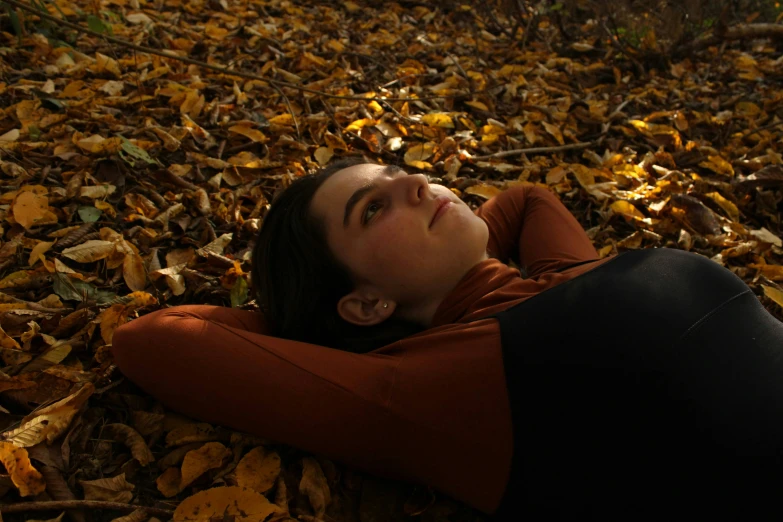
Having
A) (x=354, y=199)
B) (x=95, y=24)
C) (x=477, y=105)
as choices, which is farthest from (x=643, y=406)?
(x=95, y=24)

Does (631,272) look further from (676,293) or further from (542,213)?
(542,213)

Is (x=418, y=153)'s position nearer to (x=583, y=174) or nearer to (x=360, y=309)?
(x=583, y=174)

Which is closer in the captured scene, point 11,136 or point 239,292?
point 239,292

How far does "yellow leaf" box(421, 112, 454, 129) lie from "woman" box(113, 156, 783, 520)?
1578mm

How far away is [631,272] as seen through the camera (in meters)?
1.48

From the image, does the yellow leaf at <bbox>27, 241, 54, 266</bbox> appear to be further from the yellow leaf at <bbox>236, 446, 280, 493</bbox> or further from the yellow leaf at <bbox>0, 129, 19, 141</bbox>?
the yellow leaf at <bbox>236, 446, 280, 493</bbox>

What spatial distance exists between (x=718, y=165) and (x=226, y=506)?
2.61 meters

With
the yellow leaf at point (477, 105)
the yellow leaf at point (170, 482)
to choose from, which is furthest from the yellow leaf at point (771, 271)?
the yellow leaf at point (170, 482)

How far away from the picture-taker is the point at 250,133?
9.42 feet

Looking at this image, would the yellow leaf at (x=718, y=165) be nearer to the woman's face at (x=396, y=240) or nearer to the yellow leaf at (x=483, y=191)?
the yellow leaf at (x=483, y=191)

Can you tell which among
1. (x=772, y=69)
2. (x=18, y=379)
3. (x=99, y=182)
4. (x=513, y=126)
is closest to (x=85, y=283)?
(x=18, y=379)

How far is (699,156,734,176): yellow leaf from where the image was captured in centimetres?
286

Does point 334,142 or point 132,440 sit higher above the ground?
point 334,142

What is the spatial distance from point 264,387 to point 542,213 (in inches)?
49.2
